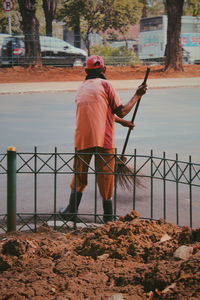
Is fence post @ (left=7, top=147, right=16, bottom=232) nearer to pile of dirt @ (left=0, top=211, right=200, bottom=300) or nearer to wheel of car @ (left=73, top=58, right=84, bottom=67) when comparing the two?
pile of dirt @ (left=0, top=211, right=200, bottom=300)

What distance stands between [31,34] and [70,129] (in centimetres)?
1999

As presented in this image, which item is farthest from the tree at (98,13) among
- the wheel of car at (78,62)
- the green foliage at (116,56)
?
the wheel of car at (78,62)

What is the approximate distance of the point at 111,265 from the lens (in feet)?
14.2

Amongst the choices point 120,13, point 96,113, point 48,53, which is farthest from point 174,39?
point 96,113

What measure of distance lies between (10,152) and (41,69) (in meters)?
28.2

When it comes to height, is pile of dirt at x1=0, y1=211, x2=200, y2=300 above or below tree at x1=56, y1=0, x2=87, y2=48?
below

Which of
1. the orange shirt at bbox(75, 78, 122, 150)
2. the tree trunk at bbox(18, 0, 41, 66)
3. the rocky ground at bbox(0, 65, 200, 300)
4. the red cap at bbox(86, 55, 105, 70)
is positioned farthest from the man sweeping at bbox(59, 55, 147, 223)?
the tree trunk at bbox(18, 0, 41, 66)

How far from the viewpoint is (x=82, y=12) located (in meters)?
53.5

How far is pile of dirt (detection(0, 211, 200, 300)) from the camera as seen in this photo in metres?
3.87

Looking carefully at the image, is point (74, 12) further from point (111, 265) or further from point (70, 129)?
point (111, 265)

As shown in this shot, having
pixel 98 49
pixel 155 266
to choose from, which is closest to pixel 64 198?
pixel 155 266

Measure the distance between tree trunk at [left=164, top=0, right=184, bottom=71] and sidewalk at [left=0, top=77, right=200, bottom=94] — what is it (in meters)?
3.60

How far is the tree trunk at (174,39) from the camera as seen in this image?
3438cm

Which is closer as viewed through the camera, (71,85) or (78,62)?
(71,85)
